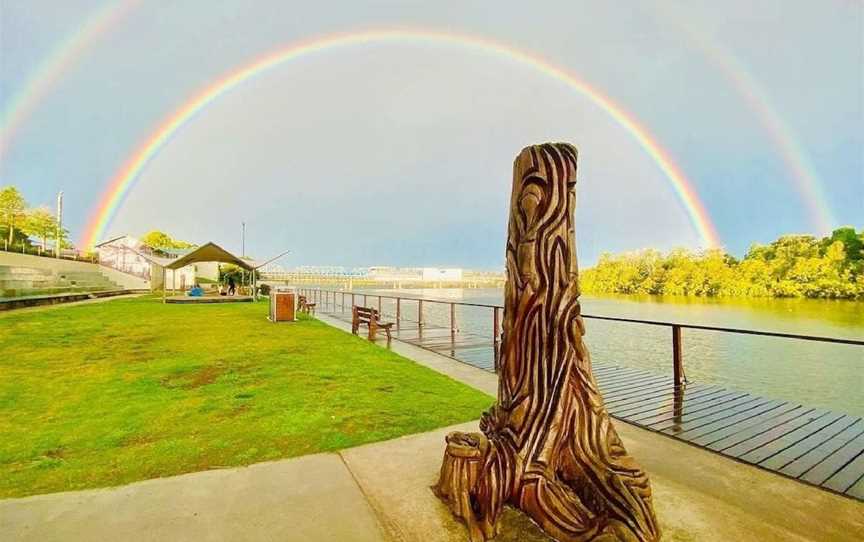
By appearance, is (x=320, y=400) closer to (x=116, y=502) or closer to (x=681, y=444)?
(x=116, y=502)

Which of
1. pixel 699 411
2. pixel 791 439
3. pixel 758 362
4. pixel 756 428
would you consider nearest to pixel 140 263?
pixel 758 362

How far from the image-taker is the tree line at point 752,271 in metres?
42.2

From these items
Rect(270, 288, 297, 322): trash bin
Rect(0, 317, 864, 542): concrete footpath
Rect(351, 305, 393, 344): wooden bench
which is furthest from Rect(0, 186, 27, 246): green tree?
Rect(0, 317, 864, 542): concrete footpath

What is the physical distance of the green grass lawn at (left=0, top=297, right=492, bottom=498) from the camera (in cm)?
325

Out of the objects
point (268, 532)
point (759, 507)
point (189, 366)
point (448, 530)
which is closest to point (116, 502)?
point (268, 532)

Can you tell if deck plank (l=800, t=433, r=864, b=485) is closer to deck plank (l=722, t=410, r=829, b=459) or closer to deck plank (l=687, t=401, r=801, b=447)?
deck plank (l=722, t=410, r=829, b=459)

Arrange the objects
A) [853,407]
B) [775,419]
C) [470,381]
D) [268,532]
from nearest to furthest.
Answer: [268,532] < [775,419] < [470,381] < [853,407]

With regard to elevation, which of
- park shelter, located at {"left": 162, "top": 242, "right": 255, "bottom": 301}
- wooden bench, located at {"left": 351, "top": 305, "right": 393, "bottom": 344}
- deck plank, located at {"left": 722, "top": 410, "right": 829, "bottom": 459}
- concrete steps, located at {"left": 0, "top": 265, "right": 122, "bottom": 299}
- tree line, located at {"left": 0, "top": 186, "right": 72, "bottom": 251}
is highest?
tree line, located at {"left": 0, "top": 186, "right": 72, "bottom": 251}

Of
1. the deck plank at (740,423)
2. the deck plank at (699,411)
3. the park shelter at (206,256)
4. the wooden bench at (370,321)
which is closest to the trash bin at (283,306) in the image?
the wooden bench at (370,321)

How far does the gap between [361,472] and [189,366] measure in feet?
16.3

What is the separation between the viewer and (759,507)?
262 centimetres

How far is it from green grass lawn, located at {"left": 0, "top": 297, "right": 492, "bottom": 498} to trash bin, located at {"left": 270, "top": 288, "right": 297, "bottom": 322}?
3806mm

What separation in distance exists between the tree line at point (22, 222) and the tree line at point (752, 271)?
219 feet

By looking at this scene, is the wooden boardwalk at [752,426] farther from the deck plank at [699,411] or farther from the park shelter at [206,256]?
the park shelter at [206,256]
